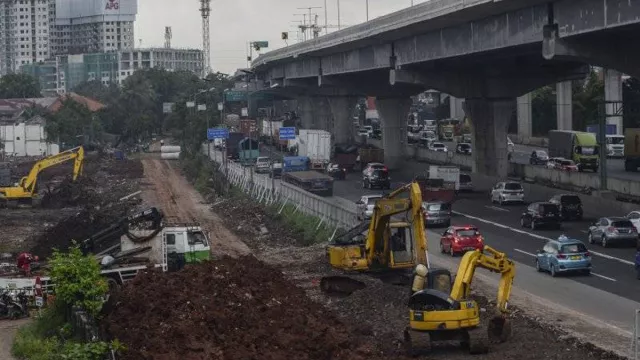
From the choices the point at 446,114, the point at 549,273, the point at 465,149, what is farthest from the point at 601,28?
the point at 446,114

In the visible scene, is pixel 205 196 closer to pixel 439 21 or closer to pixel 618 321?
pixel 439 21

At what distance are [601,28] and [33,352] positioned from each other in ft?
86.2

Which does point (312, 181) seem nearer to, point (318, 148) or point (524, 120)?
point (318, 148)

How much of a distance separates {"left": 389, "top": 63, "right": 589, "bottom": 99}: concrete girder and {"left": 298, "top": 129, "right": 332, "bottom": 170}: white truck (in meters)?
A: 18.2

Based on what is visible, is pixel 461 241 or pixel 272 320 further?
pixel 461 241

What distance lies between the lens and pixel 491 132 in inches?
3049

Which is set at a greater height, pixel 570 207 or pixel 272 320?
pixel 570 207

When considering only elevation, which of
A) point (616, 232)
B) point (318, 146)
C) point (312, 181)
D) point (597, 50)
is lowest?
point (616, 232)

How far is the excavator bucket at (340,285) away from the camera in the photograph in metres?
37.2

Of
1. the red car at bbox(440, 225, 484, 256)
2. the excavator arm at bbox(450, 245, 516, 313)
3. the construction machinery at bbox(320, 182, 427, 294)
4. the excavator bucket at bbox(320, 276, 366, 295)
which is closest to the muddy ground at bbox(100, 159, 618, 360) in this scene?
the excavator bucket at bbox(320, 276, 366, 295)

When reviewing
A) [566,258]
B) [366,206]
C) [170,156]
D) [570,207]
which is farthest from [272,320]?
[170,156]

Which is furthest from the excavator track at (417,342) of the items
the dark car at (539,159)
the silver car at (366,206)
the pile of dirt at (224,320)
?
the dark car at (539,159)

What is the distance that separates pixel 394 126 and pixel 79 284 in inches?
2776

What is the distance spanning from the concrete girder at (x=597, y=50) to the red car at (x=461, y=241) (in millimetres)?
8745
